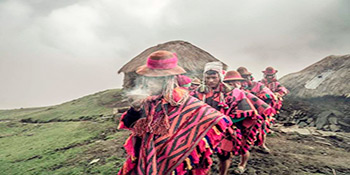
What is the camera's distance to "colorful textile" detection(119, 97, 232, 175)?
2.20 meters

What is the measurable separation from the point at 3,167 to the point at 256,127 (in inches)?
294

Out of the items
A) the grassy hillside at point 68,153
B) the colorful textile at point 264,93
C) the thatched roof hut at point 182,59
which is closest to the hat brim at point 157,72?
the grassy hillside at point 68,153

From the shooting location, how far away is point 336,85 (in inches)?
470

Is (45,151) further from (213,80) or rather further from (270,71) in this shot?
(270,71)

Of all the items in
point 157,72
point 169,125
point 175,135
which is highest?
point 157,72

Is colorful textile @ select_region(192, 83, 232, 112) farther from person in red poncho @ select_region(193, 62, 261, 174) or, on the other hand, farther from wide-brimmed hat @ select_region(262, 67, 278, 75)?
wide-brimmed hat @ select_region(262, 67, 278, 75)

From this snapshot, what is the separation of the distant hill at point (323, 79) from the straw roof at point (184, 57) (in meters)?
4.93

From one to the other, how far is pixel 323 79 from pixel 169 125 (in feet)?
46.2

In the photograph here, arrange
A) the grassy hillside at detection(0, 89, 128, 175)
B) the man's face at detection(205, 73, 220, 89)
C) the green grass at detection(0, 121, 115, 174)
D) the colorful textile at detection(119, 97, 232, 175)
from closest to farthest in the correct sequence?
1. the colorful textile at detection(119, 97, 232, 175)
2. the man's face at detection(205, 73, 220, 89)
3. the grassy hillside at detection(0, 89, 128, 175)
4. the green grass at detection(0, 121, 115, 174)

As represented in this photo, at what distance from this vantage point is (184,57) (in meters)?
16.0

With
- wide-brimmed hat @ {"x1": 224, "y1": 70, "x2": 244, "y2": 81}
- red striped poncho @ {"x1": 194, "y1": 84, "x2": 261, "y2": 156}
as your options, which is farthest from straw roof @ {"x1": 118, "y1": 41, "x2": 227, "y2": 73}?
red striped poncho @ {"x1": 194, "y1": 84, "x2": 261, "y2": 156}

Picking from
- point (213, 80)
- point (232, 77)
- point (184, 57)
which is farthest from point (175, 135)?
point (184, 57)

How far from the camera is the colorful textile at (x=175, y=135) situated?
220 centimetres

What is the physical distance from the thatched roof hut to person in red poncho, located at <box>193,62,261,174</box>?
1103 centimetres
